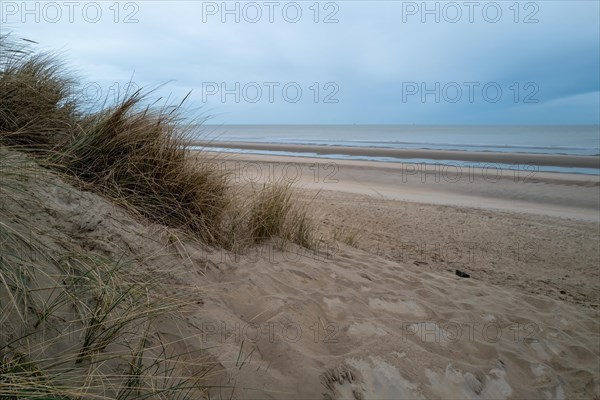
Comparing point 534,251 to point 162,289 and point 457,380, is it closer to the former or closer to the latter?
Result: point 457,380

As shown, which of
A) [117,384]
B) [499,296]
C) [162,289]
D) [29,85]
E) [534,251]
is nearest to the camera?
[117,384]

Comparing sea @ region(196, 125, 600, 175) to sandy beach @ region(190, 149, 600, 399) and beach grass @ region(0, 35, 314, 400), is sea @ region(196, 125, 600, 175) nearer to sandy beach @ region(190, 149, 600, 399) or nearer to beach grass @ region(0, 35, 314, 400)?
beach grass @ region(0, 35, 314, 400)

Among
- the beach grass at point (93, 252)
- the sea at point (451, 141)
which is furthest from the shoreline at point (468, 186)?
the beach grass at point (93, 252)

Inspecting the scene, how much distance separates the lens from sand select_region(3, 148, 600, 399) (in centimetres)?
268

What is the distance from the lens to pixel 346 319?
3434 millimetres

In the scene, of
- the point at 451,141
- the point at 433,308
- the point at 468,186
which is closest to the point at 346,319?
the point at 433,308

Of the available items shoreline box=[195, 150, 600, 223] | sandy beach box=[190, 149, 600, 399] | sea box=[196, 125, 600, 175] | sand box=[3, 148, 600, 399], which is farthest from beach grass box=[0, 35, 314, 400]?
shoreline box=[195, 150, 600, 223]

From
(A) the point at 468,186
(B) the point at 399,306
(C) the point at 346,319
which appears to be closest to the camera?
(C) the point at 346,319

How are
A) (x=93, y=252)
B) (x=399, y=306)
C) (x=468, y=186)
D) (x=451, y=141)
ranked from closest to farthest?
(x=93, y=252)
(x=399, y=306)
(x=468, y=186)
(x=451, y=141)

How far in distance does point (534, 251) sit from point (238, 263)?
505 centimetres

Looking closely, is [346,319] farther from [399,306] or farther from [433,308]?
[433,308]

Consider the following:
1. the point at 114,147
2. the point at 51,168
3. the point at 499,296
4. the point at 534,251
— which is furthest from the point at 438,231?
the point at 51,168

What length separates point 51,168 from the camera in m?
3.55

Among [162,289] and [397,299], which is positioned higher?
[162,289]
